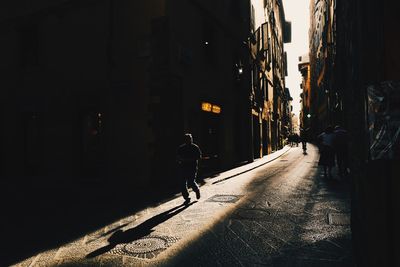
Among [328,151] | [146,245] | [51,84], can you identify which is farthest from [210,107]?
[146,245]

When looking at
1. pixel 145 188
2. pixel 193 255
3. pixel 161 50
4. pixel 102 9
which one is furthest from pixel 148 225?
pixel 102 9

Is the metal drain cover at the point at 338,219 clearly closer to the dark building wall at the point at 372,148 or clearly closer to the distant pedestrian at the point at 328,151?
the dark building wall at the point at 372,148

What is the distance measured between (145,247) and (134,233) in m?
0.76

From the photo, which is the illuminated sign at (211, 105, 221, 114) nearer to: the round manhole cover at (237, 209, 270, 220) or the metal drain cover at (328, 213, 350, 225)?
the round manhole cover at (237, 209, 270, 220)

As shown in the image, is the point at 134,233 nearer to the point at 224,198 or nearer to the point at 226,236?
the point at 226,236

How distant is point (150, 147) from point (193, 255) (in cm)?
614

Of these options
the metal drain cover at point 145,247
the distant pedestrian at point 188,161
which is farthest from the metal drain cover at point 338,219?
the distant pedestrian at point 188,161

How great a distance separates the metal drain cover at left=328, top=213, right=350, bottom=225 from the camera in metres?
5.32

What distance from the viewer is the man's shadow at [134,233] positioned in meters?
4.39

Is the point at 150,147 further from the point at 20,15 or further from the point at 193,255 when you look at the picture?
the point at 20,15

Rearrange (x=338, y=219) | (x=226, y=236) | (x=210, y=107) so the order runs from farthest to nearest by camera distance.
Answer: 1. (x=210, y=107)
2. (x=338, y=219)
3. (x=226, y=236)

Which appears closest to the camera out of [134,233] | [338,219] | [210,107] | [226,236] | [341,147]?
[226,236]

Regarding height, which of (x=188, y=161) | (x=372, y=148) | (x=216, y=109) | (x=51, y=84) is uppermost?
(x=51, y=84)

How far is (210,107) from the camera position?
43.3 ft
